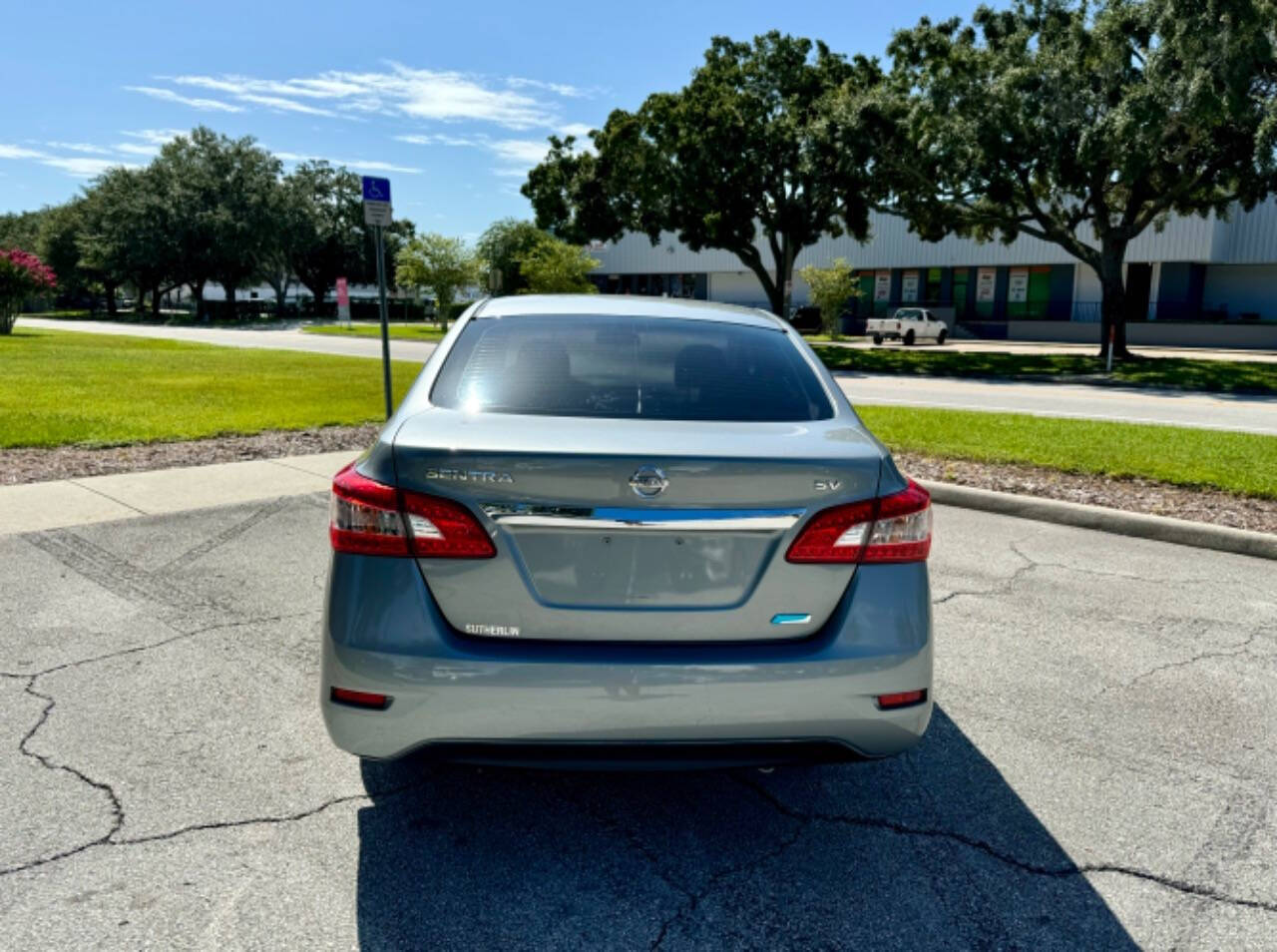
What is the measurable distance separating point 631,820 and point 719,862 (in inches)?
13.9

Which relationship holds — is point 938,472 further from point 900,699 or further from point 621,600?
point 621,600

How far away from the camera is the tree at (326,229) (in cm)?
6831

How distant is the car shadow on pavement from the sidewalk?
186 inches

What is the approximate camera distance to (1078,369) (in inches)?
998

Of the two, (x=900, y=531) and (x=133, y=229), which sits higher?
(x=133, y=229)

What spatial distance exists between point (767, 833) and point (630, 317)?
195 centimetres

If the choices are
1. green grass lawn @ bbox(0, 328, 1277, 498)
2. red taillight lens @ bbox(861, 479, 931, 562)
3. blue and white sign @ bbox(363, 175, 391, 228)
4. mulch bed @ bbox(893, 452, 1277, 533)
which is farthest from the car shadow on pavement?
blue and white sign @ bbox(363, 175, 391, 228)

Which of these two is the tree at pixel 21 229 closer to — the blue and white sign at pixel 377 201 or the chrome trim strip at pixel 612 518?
the blue and white sign at pixel 377 201

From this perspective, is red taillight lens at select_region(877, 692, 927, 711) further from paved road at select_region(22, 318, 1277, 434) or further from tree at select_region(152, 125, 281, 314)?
tree at select_region(152, 125, 281, 314)

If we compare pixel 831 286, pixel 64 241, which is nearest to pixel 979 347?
pixel 831 286

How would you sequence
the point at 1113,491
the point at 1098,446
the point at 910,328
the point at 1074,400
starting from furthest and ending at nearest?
the point at 910,328 → the point at 1074,400 → the point at 1098,446 → the point at 1113,491

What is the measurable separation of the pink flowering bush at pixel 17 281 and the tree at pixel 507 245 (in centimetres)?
2967

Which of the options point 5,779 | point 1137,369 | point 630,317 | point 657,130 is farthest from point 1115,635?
point 657,130

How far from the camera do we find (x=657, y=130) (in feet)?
102
